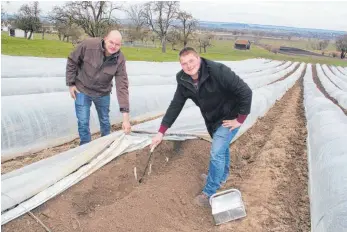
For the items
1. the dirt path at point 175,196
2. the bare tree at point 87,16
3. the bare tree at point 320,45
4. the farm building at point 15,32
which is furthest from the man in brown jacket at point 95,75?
the bare tree at point 320,45

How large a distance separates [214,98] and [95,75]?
1749mm

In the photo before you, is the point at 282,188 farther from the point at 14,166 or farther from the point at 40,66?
the point at 40,66

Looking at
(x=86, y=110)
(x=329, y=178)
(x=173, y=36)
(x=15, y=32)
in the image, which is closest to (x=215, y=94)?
(x=329, y=178)

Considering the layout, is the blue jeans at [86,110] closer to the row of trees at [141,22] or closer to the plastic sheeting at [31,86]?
the plastic sheeting at [31,86]

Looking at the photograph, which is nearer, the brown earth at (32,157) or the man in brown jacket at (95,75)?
the man in brown jacket at (95,75)

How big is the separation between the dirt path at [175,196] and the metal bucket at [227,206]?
8 cm

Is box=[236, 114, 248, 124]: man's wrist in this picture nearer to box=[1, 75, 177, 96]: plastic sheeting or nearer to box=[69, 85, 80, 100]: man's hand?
box=[69, 85, 80, 100]: man's hand

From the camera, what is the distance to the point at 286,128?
27.4ft

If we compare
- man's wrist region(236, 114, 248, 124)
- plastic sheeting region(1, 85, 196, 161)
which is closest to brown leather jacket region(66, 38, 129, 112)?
plastic sheeting region(1, 85, 196, 161)

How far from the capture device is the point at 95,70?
15.3 feet

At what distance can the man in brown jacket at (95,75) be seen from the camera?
4.55 meters

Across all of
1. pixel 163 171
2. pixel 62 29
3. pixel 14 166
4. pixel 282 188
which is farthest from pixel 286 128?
pixel 62 29

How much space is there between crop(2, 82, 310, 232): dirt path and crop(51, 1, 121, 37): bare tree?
3448cm

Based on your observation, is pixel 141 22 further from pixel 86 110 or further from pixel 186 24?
pixel 86 110
